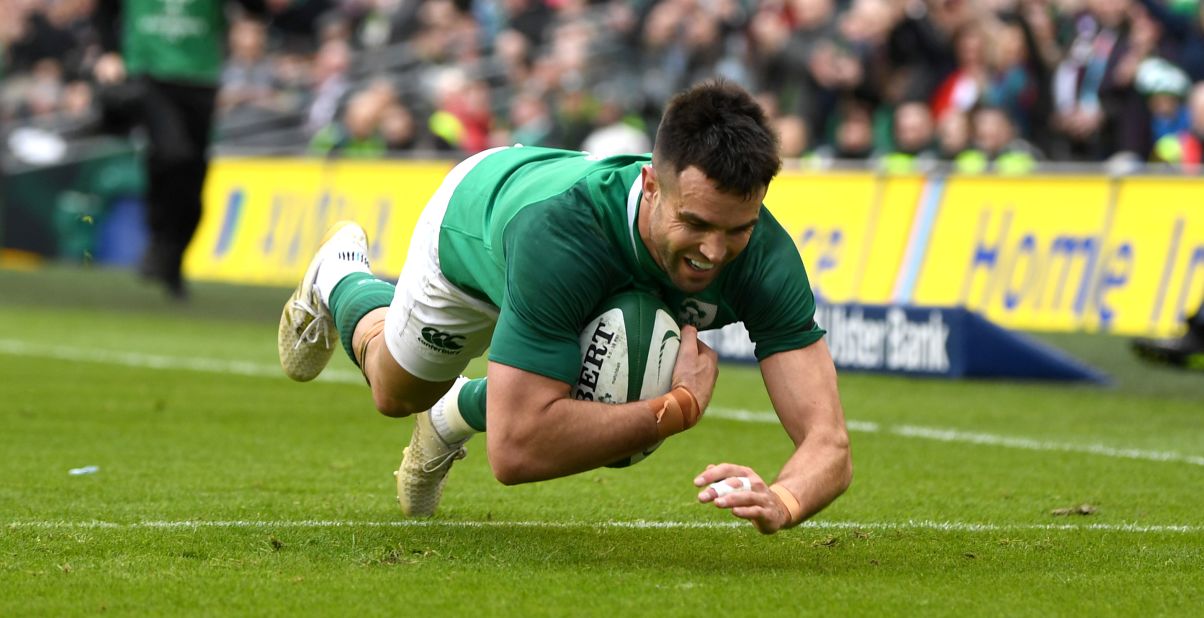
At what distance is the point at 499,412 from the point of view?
5.05m

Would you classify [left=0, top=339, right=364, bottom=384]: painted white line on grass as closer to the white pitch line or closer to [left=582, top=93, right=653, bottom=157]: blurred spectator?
the white pitch line

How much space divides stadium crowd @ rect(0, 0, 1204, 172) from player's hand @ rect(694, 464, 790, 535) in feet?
33.7

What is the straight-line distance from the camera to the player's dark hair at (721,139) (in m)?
4.77

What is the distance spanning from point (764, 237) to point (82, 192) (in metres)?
18.9

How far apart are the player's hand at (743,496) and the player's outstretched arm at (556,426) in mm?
369

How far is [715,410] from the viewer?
32.0 feet

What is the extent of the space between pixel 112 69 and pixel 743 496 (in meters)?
11.5

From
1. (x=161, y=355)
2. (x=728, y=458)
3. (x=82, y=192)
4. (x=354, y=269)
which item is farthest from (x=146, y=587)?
(x=82, y=192)

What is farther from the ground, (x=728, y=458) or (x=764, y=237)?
(x=764, y=237)

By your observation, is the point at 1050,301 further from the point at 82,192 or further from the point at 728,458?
the point at 82,192

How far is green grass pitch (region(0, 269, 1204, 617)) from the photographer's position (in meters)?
4.71

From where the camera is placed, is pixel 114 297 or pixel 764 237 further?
pixel 114 297

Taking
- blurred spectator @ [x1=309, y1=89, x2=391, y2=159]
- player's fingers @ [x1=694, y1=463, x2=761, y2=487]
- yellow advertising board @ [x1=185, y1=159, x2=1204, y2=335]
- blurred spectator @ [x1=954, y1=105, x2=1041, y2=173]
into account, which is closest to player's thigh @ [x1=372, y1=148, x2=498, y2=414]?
player's fingers @ [x1=694, y1=463, x2=761, y2=487]

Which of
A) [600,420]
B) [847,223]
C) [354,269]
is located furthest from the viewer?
[847,223]
